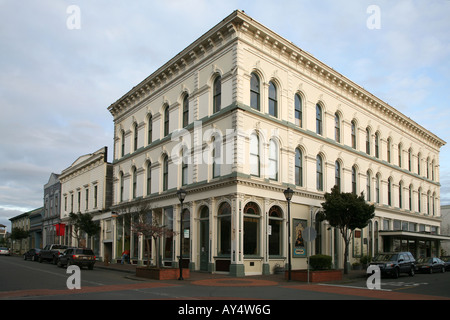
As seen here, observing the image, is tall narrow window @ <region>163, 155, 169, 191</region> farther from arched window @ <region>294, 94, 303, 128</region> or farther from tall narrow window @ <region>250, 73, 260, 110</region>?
arched window @ <region>294, 94, 303, 128</region>

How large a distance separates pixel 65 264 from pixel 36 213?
139 feet

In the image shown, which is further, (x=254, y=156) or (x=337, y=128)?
(x=337, y=128)

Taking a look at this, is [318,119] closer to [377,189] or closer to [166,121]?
[377,189]

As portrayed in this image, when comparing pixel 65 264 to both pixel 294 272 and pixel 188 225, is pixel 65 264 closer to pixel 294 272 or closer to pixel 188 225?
pixel 188 225

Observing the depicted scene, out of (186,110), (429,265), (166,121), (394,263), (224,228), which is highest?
(186,110)

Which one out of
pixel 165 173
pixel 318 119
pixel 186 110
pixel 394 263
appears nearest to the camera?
pixel 394 263

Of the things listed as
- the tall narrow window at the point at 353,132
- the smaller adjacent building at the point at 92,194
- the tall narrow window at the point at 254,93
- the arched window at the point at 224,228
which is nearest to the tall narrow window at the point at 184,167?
the arched window at the point at 224,228

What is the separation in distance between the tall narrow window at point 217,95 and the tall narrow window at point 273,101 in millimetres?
3207

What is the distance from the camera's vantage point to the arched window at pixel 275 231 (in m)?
25.6

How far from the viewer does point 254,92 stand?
84.8ft

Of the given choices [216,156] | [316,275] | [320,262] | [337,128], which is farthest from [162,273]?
[337,128]

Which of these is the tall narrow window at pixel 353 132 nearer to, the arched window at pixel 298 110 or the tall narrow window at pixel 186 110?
the arched window at pixel 298 110

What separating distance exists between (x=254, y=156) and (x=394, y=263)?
9.93 meters
